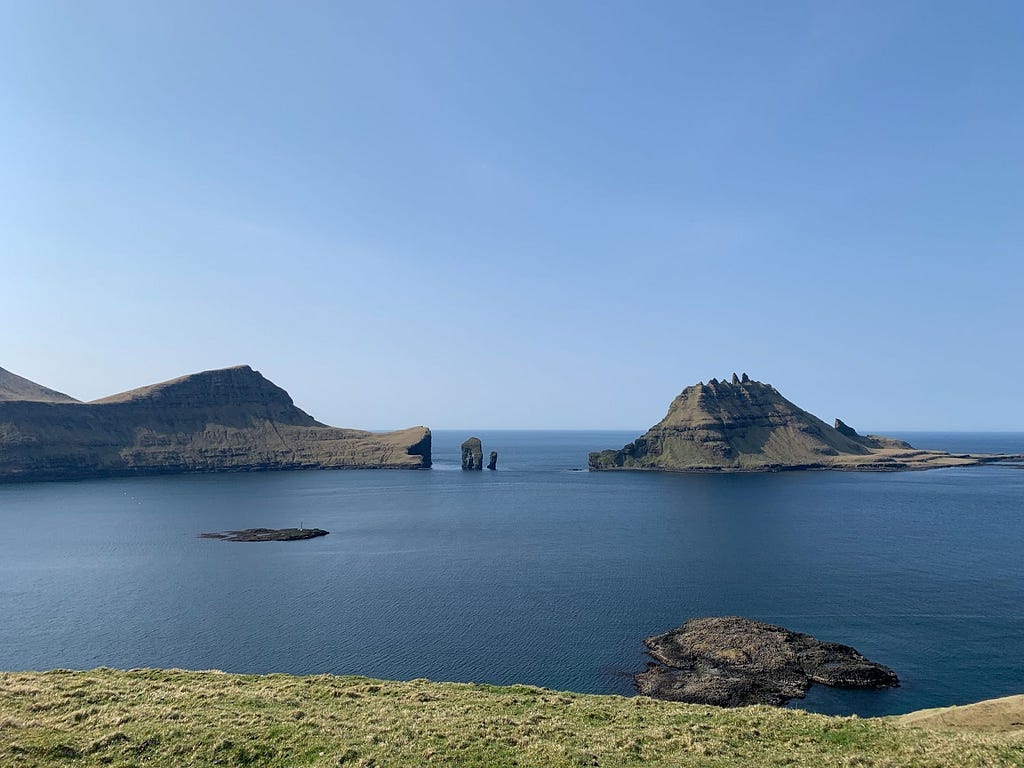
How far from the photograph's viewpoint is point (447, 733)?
120 ft

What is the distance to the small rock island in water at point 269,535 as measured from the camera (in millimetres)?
151125

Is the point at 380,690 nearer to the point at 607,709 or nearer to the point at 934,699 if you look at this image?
the point at 607,709

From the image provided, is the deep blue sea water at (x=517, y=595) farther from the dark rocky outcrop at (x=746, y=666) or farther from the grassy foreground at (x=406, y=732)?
the grassy foreground at (x=406, y=732)

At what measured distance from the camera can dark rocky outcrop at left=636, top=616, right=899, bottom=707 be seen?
60634 mm

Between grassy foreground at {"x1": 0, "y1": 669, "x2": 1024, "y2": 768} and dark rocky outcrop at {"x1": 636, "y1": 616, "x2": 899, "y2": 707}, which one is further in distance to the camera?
dark rocky outcrop at {"x1": 636, "y1": 616, "x2": 899, "y2": 707}

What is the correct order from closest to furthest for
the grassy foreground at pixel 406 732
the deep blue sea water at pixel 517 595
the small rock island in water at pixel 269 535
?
the grassy foreground at pixel 406 732 < the deep blue sea water at pixel 517 595 < the small rock island in water at pixel 269 535

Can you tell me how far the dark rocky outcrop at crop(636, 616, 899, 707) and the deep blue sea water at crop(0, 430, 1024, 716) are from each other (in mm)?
2669

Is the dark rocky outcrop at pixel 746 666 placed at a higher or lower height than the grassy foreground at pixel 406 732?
lower

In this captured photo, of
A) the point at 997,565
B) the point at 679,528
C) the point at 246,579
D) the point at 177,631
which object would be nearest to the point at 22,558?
the point at 246,579

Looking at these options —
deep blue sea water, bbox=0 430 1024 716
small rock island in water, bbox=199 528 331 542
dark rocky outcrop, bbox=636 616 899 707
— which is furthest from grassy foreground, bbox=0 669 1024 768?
small rock island in water, bbox=199 528 331 542

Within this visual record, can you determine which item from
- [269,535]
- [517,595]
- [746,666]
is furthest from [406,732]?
[269,535]

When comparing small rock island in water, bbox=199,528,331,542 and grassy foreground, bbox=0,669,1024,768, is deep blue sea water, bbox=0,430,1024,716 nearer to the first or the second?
small rock island in water, bbox=199,528,331,542

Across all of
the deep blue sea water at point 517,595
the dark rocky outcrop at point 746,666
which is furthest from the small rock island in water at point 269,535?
the dark rocky outcrop at point 746,666

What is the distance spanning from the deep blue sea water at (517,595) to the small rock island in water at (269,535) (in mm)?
5597
